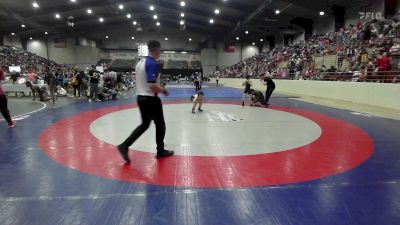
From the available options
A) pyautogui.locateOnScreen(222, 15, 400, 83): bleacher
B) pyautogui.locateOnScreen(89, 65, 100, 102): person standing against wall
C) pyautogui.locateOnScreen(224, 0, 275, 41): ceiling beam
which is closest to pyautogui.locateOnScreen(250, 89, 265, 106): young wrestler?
pyautogui.locateOnScreen(222, 15, 400, 83): bleacher

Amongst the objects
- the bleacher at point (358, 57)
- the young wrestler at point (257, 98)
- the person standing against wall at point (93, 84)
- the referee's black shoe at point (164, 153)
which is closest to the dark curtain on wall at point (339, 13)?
the bleacher at point (358, 57)

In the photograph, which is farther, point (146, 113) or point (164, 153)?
point (164, 153)

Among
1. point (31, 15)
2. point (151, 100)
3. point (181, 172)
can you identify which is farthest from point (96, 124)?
point (31, 15)

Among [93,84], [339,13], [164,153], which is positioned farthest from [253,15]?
[164,153]

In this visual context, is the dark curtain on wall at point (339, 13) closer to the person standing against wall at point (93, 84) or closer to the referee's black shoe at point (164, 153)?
the person standing against wall at point (93, 84)

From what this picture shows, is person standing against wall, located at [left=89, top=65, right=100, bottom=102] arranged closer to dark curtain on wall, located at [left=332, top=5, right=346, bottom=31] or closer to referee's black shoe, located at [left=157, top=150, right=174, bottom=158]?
referee's black shoe, located at [left=157, top=150, right=174, bottom=158]

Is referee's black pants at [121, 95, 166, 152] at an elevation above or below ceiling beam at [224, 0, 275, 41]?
below

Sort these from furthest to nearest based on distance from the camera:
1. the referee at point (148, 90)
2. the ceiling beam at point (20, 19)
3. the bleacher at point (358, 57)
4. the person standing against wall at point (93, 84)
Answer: the ceiling beam at point (20, 19), the person standing against wall at point (93, 84), the bleacher at point (358, 57), the referee at point (148, 90)

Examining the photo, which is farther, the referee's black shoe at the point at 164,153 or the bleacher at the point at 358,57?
the bleacher at the point at 358,57

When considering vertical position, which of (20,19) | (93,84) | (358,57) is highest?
(20,19)

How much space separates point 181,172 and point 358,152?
9.48 feet

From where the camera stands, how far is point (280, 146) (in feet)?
15.8

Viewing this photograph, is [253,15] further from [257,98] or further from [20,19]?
[20,19]

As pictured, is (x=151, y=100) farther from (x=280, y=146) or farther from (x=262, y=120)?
(x=262, y=120)
